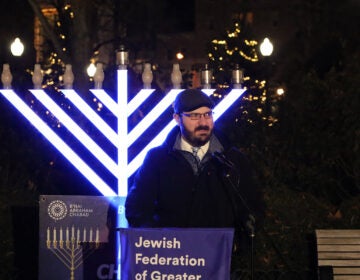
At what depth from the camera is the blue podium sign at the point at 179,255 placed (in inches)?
141

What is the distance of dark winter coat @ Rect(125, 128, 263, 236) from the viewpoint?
4191mm

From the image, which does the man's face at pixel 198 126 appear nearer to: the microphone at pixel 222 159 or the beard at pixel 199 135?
the beard at pixel 199 135

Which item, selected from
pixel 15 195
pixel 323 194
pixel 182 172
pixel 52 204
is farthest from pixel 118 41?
pixel 182 172

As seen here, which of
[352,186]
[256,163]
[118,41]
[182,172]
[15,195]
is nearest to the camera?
[182,172]

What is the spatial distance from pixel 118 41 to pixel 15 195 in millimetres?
8362

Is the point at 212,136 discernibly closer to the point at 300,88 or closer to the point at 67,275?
the point at 67,275

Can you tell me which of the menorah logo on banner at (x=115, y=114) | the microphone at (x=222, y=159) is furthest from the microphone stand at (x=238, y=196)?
the menorah logo on banner at (x=115, y=114)

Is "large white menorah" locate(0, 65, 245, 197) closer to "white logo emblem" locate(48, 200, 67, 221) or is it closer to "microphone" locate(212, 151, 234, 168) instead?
"white logo emblem" locate(48, 200, 67, 221)

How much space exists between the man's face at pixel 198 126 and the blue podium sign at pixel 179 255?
76 cm

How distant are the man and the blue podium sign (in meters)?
0.50

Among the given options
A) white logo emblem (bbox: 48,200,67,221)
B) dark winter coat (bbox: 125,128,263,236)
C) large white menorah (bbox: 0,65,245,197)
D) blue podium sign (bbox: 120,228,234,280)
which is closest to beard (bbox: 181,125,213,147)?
dark winter coat (bbox: 125,128,263,236)

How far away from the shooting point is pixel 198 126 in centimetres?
424

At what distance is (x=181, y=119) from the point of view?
4.34 metres

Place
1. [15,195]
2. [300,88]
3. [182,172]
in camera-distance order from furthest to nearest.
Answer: [300,88]
[15,195]
[182,172]
